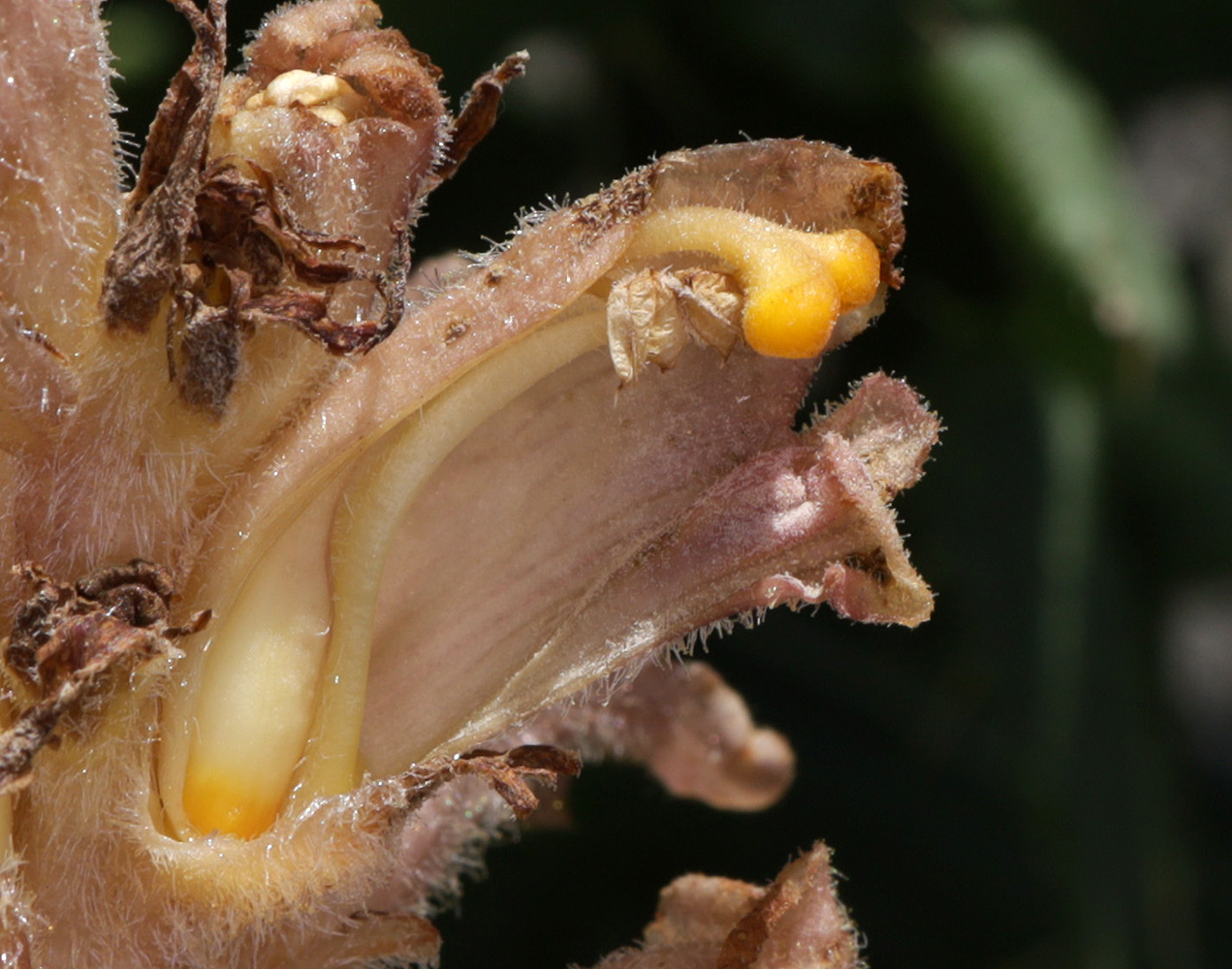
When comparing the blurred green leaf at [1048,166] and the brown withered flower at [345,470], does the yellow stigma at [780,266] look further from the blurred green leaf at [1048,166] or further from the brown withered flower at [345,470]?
the blurred green leaf at [1048,166]

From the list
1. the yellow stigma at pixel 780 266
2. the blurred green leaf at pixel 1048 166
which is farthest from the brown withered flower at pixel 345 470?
the blurred green leaf at pixel 1048 166

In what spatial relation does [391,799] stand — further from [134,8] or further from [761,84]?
[761,84]

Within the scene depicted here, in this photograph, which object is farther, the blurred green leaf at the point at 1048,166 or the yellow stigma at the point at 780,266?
the blurred green leaf at the point at 1048,166

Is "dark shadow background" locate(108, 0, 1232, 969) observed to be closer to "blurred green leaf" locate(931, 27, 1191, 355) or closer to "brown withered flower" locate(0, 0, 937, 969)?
"blurred green leaf" locate(931, 27, 1191, 355)

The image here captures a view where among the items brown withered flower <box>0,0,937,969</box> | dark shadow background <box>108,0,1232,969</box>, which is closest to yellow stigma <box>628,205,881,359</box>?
brown withered flower <box>0,0,937,969</box>

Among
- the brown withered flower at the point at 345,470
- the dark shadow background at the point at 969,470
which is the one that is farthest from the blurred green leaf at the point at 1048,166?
the brown withered flower at the point at 345,470

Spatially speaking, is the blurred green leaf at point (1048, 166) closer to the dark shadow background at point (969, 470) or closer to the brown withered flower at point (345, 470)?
the dark shadow background at point (969, 470)

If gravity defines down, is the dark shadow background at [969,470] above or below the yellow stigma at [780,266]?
below

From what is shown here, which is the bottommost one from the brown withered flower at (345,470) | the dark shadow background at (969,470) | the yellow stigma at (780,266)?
the dark shadow background at (969,470)

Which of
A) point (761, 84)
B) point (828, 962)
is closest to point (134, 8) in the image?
point (761, 84)
